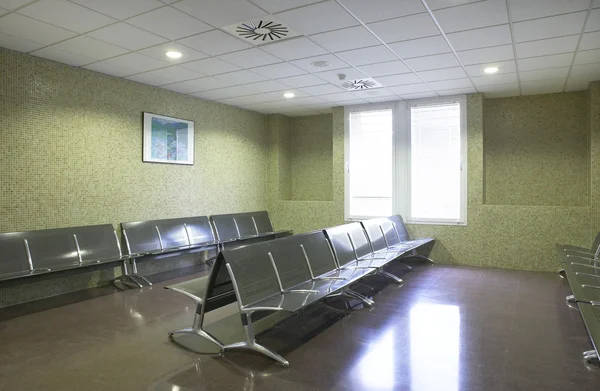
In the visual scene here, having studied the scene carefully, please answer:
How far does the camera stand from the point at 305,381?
2.75m

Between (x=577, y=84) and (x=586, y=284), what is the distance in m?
3.89

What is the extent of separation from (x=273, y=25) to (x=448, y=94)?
4031mm

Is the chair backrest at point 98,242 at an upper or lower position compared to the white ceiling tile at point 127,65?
lower

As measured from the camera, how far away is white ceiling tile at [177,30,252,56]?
4.30m

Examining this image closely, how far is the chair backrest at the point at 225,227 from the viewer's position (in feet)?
23.3

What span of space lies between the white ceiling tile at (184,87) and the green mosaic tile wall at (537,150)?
16.4 feet

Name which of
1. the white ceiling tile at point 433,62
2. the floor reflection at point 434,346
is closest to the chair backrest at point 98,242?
the floor reflection at point 434,346

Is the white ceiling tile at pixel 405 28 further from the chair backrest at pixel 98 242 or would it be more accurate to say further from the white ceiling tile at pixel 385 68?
the chair backrest at pixel 98 242

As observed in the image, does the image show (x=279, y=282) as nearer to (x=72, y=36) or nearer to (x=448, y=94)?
(x=72, y=36)

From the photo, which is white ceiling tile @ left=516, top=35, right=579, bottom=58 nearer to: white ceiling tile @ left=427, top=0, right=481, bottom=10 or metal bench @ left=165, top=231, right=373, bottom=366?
white ceiling tile @ left=427, top=0, right=481, bottom=10

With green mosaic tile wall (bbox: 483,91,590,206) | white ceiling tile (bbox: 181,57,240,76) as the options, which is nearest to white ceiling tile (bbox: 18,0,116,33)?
white ceiling tile (bbox: 181,57,240,76)

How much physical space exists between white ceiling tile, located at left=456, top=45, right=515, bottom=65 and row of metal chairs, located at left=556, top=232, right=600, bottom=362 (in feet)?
8.02

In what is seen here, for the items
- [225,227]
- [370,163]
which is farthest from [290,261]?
[370,163]

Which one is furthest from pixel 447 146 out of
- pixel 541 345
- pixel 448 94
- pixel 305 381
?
pixel 305 381
